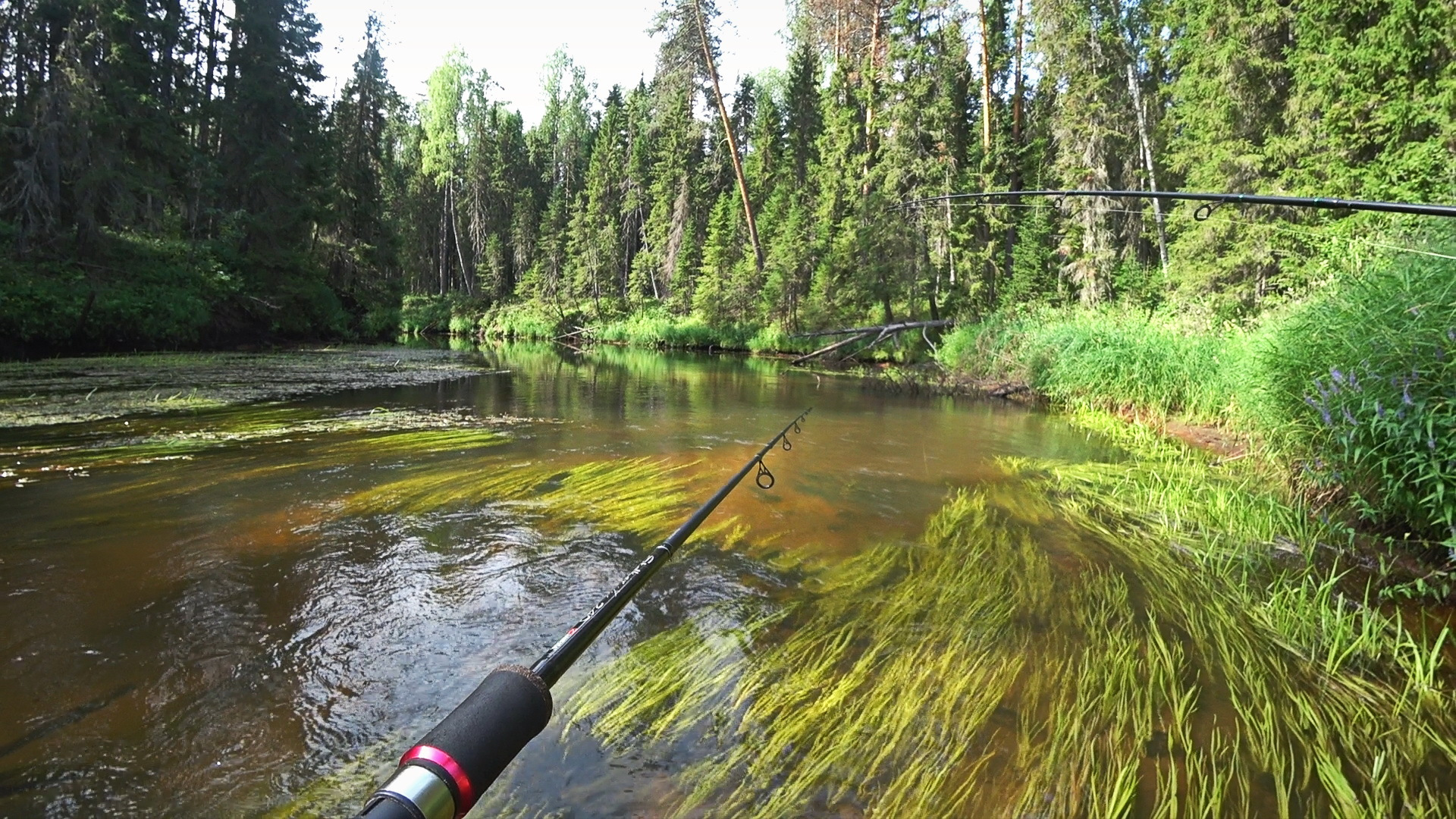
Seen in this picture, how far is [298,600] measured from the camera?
3703 millimetres

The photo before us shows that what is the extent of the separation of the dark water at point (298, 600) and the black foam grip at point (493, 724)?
127 centimetres

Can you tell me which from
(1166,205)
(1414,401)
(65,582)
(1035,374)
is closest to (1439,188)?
(1035,374)

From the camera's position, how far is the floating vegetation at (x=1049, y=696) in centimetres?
235

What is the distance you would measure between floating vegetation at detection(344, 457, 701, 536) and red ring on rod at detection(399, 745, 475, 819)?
4152 mm

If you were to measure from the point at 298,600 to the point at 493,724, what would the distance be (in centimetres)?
329

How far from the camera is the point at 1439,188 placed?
36.9 feet

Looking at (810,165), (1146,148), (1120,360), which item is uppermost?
(810,165)

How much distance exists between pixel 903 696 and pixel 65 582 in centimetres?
439

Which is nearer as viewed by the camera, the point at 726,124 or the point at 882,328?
the point at 882,328

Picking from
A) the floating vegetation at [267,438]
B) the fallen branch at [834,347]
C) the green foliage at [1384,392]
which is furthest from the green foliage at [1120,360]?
the floating vegetation at [267,438]

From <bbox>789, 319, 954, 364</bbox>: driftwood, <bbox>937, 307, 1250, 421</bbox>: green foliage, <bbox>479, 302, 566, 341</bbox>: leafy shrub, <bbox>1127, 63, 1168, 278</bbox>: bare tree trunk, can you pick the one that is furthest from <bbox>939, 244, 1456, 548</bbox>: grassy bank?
<bbox>479, 302, 566, 341</bbox>: leafy shrub

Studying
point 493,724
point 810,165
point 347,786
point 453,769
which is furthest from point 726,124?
point 453,769

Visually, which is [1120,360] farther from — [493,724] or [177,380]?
[177,380]

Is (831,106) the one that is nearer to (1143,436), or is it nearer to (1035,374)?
(1035,374)
